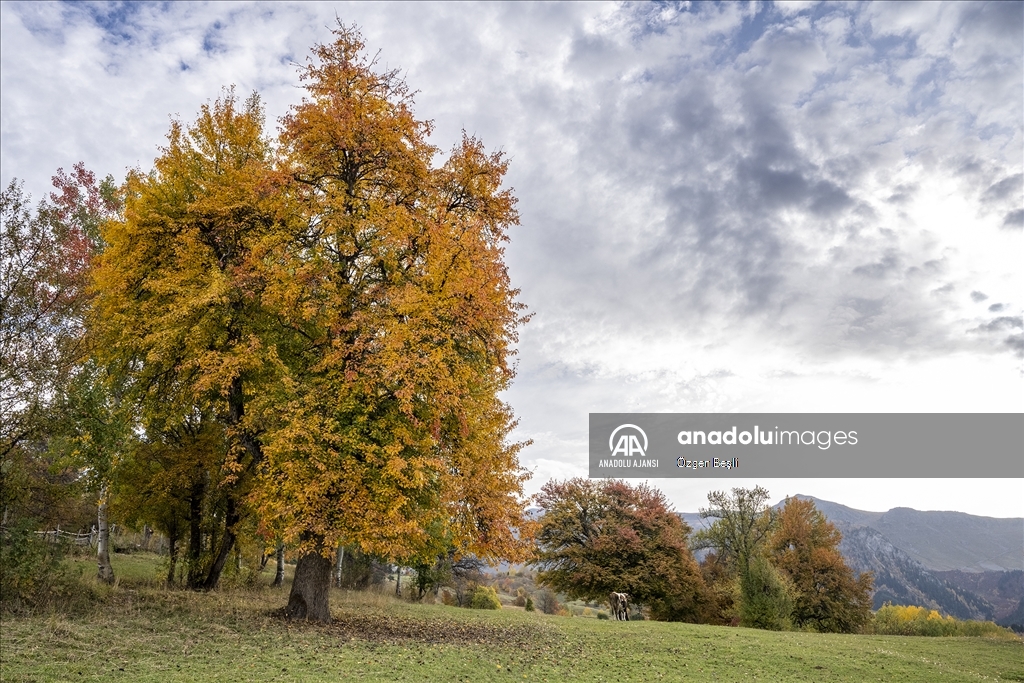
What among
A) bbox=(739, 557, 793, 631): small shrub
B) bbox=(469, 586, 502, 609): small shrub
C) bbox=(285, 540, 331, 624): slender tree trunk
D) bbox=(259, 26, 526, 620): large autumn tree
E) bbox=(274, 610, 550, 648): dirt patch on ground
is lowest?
bbox=(469, 586, 502, 609): small shrub

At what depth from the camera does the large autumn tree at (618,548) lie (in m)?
39.2

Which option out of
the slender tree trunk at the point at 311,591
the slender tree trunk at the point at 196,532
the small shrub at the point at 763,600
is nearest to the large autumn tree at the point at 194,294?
the slender tree trunk at the point at 196,532

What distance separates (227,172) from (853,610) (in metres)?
48.3

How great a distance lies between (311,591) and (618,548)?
28682 millimetres

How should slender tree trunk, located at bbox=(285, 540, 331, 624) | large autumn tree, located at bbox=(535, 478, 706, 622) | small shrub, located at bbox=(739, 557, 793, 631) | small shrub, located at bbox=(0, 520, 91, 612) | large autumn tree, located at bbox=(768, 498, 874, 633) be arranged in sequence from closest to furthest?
small shrub, located at bbox=(0, 520, 91, 612) < slender tree trunk, located at bbox=(285, 540, 331, 624) < small shrub, located at bbox=(739, 557, 793, 631) < large autumn tree, located at bbox=(535, 478, 706, 622) < large autumn tree, located at bbox=(768, 498, 874, 633)

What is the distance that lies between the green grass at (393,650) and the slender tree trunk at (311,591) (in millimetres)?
632

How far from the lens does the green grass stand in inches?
377

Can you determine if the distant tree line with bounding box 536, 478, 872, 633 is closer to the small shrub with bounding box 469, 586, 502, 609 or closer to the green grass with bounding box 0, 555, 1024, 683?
the small shrub with bounding box 469, 586, 502, 609

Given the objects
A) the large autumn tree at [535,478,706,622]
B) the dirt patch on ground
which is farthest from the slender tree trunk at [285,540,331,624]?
the large autumn tree at [535,478,706,622]

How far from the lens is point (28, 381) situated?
13.8m

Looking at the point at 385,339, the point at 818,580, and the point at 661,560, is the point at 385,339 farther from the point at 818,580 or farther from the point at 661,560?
the point at 818,580

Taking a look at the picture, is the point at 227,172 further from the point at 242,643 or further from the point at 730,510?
the point at 730,510

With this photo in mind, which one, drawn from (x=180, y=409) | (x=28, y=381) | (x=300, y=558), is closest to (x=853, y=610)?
(x=300, y=558)

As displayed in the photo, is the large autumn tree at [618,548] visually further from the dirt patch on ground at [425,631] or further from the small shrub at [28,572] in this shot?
the small shrub at [28,572]
